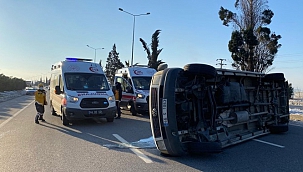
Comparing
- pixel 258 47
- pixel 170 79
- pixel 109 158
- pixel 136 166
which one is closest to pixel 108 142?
pixel 109 158

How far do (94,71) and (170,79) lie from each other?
22.2ft

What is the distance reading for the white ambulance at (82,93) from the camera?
1055 centimetres

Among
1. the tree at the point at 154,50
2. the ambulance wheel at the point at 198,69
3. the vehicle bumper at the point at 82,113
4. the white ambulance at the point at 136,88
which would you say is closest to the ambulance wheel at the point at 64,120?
the vehicle bumper at the point at 82,113

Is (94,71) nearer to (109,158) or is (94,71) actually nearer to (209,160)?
(109,158)

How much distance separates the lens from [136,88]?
1445 cm

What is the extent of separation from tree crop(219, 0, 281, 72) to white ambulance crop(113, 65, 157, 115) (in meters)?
12.6

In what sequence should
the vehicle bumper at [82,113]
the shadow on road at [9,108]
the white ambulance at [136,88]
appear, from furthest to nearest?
the shadow on road at [9,108] < the white ambulance at [136,88] < the vehicle bumper at [82,113]

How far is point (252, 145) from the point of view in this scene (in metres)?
7.54

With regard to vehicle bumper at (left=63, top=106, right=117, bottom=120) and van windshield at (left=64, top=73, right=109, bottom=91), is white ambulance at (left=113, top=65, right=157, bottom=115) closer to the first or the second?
van windshield at (left=64, top=73, right=109, bottom=91)

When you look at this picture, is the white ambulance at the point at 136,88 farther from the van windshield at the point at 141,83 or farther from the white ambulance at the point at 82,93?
the white ambulance at the point at 82,93

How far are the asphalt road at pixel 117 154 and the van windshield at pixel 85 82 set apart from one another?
2.30 meters

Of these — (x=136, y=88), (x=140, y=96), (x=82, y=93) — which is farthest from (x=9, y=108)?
(x=82, y=93)

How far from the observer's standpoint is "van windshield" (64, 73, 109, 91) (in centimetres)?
1124

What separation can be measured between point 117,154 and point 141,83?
334 inches
